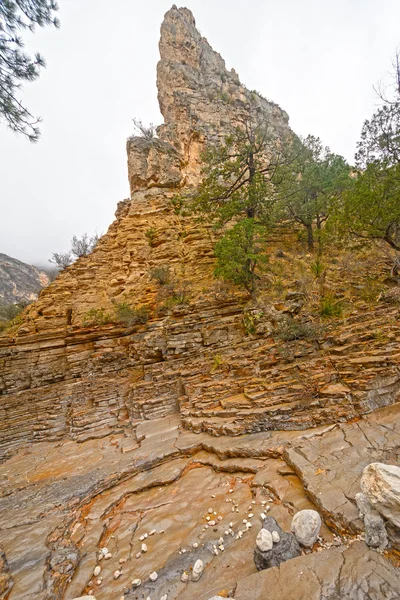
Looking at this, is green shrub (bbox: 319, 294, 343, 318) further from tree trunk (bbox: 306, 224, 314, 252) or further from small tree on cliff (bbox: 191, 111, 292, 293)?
tree trunk (bbox: 306, 224, 314, 252)

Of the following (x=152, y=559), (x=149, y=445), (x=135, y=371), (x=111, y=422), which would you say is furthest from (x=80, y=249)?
(x=152, y=559)

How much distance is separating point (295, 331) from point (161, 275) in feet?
23.8

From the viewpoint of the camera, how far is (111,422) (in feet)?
30.9

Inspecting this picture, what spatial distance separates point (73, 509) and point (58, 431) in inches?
230

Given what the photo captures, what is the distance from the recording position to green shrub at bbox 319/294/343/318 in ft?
30.5

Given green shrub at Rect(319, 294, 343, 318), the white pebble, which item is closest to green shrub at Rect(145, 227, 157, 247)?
green shrub at Rect(319, 294, 343, 318)

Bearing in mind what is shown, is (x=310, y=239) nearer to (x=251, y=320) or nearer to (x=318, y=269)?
(x=318, y=269)

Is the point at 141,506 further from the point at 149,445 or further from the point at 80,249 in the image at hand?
the point at 80,249

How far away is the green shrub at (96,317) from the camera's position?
11727mm

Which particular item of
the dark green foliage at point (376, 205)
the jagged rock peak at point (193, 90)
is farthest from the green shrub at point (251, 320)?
the jagged rock peak at point (193, 90)

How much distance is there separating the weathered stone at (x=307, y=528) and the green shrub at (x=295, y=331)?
6064 mm

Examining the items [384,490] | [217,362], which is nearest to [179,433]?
[217,362]

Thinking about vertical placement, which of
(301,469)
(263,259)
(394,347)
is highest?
(263,259)

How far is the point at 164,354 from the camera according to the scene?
10359 mm
